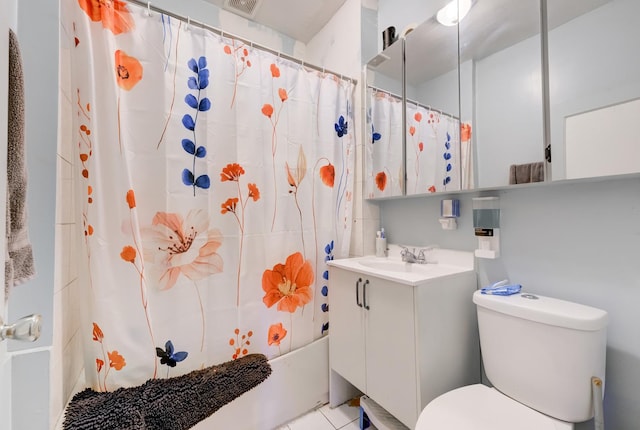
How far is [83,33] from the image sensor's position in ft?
3.37

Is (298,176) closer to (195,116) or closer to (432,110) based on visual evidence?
(195,116)

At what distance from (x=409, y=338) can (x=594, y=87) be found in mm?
1115

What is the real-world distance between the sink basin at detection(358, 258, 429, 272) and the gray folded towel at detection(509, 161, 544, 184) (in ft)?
1.97

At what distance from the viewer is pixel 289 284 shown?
1.51 m

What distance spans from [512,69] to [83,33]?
5.66ft

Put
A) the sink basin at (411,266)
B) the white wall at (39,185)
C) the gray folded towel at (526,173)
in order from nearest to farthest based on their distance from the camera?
the white wall at (39,185)
the gray folded towel at (526,173)
the sink basin at (411,266)

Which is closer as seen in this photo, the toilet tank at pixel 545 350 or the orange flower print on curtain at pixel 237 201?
the toilet tank at pixel 545 350

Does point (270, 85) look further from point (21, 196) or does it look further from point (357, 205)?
point (21, 196)

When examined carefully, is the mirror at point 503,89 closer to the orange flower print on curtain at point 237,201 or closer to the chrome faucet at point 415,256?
the chrome faucet at point 415,256

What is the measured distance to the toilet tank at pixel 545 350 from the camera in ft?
2.76

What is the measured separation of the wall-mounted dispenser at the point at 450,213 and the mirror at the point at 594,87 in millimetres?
427

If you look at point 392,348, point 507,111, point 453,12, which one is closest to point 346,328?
point 392,348

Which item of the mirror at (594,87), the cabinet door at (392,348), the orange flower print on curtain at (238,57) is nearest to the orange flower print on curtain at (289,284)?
the cabinet door at (392,348)

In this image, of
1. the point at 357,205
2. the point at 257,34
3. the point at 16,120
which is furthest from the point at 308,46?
the point at 16,120
